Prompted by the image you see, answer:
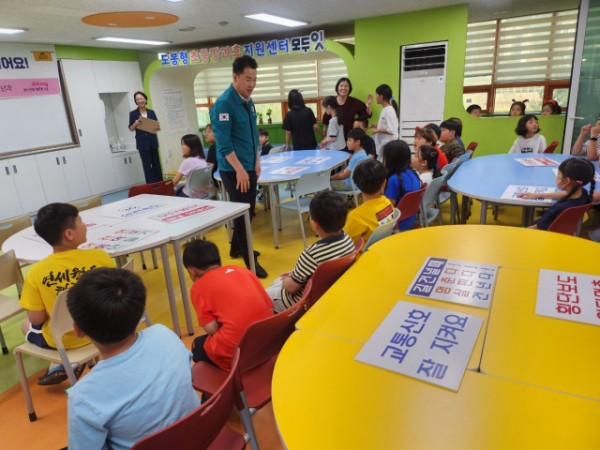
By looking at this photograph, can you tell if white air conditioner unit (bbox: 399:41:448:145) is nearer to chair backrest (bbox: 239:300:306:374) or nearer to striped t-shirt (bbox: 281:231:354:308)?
striped t-shirt (bbox: 281:231:354:308)

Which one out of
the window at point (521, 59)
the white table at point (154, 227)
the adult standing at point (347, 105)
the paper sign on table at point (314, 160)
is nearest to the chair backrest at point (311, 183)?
the paper sign on table at point (314, 160)

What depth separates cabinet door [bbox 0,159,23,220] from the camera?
235 inches

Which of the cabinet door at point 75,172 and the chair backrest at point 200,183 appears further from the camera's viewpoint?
the cabinet door at point 75,172

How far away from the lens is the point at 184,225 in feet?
8.34

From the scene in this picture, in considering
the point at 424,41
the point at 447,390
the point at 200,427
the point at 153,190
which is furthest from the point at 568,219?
the point at 424,41

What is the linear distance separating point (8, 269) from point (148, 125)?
14.5ft

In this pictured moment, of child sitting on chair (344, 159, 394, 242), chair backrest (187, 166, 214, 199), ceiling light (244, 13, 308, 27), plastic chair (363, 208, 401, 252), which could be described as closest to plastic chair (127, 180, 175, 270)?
chair backrest (187, 166, 214, 199)

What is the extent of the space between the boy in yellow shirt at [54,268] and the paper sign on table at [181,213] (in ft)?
2.63

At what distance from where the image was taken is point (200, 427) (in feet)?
3.19

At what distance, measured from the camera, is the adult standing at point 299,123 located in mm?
5375

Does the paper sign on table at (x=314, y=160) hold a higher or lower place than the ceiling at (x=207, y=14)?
lower

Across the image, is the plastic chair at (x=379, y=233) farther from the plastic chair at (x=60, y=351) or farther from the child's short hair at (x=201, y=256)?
the plastic chair at (x=60, y=351)

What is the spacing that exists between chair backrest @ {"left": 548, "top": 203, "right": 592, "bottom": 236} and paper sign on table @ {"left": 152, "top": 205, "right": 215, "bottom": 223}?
2.27 meters

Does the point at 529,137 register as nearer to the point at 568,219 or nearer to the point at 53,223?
the point at 568,219
